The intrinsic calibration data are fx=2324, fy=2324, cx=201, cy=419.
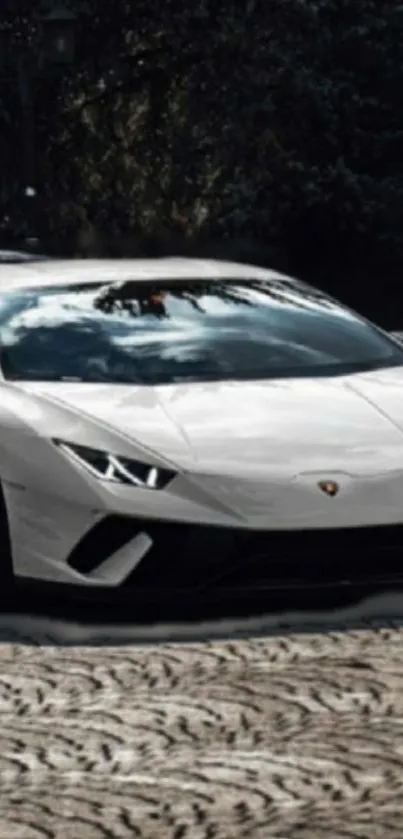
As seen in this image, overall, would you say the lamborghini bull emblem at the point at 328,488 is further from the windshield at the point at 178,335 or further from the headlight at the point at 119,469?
the windshield at the point at 178,335

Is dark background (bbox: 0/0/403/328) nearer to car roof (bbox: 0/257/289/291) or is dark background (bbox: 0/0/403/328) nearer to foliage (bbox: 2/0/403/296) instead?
foliage (bbox: 2/0/403/296)

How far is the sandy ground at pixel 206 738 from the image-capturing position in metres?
4.84

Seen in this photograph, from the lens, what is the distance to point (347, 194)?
117 feet

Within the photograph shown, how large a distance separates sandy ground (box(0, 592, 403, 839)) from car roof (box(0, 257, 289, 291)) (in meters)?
1.93

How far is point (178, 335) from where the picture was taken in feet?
27.6

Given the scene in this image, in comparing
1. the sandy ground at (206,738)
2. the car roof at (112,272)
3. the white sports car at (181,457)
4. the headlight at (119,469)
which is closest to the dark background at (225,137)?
the car roof at (112,272)

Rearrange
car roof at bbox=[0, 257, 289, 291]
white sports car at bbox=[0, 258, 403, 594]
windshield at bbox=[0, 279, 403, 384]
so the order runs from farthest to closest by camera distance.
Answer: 1. car roof at bbox=[0, 257, 289, 291]
2. windshield at bbox=[0, 279, 403, 384]
3. white sports car at bbox=[0, 258, 403, 594]

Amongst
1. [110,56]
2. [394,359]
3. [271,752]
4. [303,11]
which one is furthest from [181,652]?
[110,56]

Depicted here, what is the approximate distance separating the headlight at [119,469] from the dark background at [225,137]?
84.6 ft

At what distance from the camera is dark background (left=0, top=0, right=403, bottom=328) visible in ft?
117

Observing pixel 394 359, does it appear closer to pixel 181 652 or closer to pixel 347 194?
pixel 181 652

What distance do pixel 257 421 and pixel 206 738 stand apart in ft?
6.85

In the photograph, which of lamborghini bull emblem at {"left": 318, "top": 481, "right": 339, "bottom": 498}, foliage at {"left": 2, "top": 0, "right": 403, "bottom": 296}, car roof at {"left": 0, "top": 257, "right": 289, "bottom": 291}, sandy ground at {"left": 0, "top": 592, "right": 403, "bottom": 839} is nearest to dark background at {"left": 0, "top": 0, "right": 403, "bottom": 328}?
foliage at {"left": 2, "top": 0, "right": 403, "bottom": 296}

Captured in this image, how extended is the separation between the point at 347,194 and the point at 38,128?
275 inches
